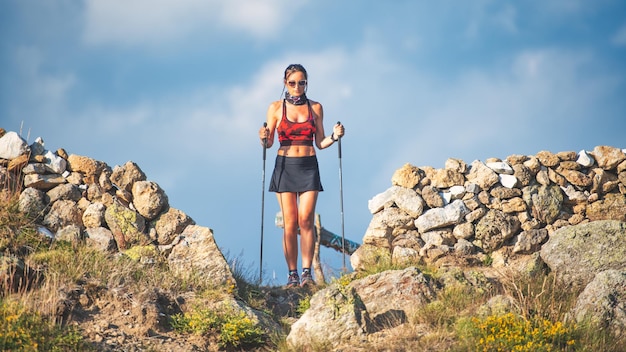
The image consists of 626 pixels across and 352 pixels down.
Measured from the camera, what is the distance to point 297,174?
11781mm

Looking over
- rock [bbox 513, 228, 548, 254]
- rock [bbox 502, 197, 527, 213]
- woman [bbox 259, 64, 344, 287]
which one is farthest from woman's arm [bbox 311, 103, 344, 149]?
rock [bbox 513, 228, 548, 254]

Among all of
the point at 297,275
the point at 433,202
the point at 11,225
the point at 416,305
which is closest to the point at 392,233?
the point at 433,202

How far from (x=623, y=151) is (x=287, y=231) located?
6706 mm

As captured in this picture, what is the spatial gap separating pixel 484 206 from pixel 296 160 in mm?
3501

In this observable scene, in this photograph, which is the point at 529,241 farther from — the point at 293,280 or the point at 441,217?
the point at 293,280

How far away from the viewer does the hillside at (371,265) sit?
846cm

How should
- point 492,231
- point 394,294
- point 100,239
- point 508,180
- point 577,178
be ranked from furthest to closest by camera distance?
point 577,178, point 508,180, point 492,231, point 100,239, point 394,294

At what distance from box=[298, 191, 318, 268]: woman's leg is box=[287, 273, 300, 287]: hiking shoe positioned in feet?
1.42

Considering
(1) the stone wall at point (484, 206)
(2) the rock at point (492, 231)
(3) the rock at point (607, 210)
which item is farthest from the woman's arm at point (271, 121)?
(3) the rock at point (607, 210)

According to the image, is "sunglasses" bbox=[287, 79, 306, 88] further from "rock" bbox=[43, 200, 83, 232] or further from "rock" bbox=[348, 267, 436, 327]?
"rock" bbox=[43, 200, 83, 232]

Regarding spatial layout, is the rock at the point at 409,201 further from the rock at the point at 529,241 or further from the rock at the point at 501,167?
the rock at the point at 529,241

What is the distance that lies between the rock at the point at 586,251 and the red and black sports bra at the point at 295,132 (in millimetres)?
4065

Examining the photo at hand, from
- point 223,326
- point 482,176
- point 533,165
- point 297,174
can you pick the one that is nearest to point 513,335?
point 223,326

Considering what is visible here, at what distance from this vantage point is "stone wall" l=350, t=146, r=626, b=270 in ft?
40.6
